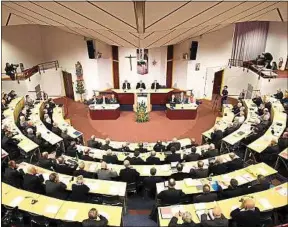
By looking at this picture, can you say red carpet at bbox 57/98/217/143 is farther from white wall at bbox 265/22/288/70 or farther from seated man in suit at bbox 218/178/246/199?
white wall at bbox 265/22/288/70

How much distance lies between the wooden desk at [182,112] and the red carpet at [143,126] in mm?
259

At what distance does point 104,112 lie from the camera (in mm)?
14906

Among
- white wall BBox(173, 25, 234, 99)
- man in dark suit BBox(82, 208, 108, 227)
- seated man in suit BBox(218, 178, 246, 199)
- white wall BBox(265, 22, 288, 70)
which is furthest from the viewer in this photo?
white wall BBox(265, 22, 288, 70)

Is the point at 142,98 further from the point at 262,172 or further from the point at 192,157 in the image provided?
the point at 262,172

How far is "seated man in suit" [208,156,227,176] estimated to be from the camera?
788 cm

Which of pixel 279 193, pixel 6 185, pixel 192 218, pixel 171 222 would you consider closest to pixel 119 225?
pixel 171 222

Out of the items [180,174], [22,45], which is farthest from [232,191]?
[22,45]

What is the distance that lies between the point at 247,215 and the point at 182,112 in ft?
31.1

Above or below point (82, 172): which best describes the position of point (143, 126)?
below

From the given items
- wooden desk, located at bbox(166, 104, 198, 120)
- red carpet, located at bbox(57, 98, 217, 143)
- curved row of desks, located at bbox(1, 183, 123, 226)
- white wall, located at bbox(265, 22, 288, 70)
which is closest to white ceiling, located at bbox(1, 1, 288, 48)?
curved row of desks, located at bbox(1, 183, 123, 226)

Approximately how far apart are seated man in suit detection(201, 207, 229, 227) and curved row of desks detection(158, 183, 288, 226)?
0.19 meters

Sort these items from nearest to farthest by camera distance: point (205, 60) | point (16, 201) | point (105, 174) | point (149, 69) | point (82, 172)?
point (16, 201)
point (105, 174)
point (82, 172)
point (205, 60)
point (149, 69)

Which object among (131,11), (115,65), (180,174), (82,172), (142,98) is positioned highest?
(131,11)

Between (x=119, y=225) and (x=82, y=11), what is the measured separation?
5.79 metres
